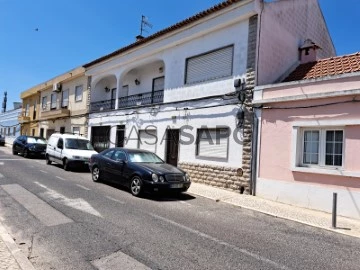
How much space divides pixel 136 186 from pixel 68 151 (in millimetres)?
7165

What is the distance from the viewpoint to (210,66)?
12766 mm

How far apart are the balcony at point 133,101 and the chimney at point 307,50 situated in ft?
22.1

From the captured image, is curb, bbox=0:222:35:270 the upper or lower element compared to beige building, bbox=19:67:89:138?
lower

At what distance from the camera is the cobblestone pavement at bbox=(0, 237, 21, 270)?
3.86 meters

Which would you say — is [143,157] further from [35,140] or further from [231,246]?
[35,140]

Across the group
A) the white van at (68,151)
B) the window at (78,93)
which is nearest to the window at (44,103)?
the window at (78,93)

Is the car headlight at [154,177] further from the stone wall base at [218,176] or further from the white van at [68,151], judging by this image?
the white van at [68,151]

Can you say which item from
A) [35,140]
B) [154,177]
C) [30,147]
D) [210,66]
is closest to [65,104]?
[35,140]

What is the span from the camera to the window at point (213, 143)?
11877mm

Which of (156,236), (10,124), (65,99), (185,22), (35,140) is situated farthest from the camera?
(10,124)

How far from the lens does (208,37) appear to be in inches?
508

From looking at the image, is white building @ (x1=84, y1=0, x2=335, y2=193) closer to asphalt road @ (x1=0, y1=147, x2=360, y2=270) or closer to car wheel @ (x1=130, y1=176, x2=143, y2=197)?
asphalt road @ (x1=0, y1=147, x2=360, y2=270)

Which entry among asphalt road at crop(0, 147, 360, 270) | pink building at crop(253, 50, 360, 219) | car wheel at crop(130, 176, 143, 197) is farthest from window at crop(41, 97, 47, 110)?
pink building at crop(253, 50, 360, 219)

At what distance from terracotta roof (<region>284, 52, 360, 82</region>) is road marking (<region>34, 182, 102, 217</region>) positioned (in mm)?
8118
